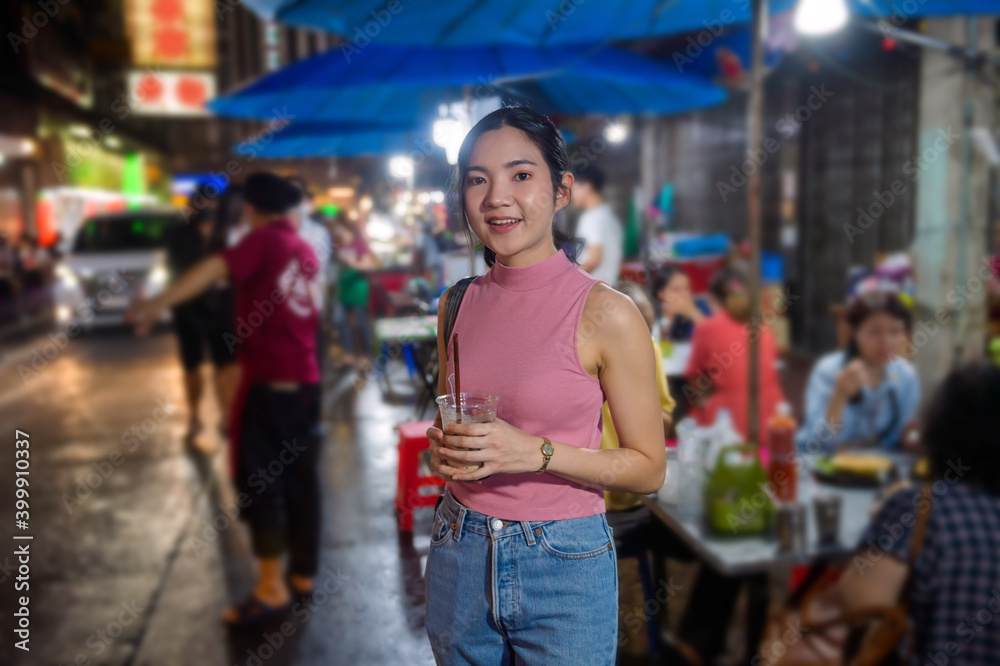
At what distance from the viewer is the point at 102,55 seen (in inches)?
1267

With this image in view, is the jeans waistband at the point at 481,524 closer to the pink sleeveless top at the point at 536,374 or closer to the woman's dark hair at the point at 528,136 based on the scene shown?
the pink sleeveless top at the point at 536,374

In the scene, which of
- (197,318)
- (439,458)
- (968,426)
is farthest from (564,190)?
(197,318)

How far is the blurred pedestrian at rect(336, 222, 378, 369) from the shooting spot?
7289mm

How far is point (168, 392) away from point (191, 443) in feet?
7.67

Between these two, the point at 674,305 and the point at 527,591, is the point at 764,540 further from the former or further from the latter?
→ the point at 674,305

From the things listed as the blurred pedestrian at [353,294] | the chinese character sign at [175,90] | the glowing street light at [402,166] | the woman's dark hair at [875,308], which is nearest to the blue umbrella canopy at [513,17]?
the woman's dark hair at [875,308]

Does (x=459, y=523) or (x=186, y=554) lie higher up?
(x=459, y=523)

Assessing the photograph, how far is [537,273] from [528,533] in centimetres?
49

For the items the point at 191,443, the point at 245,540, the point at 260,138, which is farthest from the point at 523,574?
the point at 260,138

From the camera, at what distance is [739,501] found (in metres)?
2.67

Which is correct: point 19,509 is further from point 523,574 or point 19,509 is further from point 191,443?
point 523,574

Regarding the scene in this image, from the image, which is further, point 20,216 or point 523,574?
point 20,216

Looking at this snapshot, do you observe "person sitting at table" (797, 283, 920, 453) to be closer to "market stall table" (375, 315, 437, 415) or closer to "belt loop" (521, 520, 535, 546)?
"market stall table" (375, 315, 437, 415)

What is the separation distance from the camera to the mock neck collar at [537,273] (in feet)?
4.84
